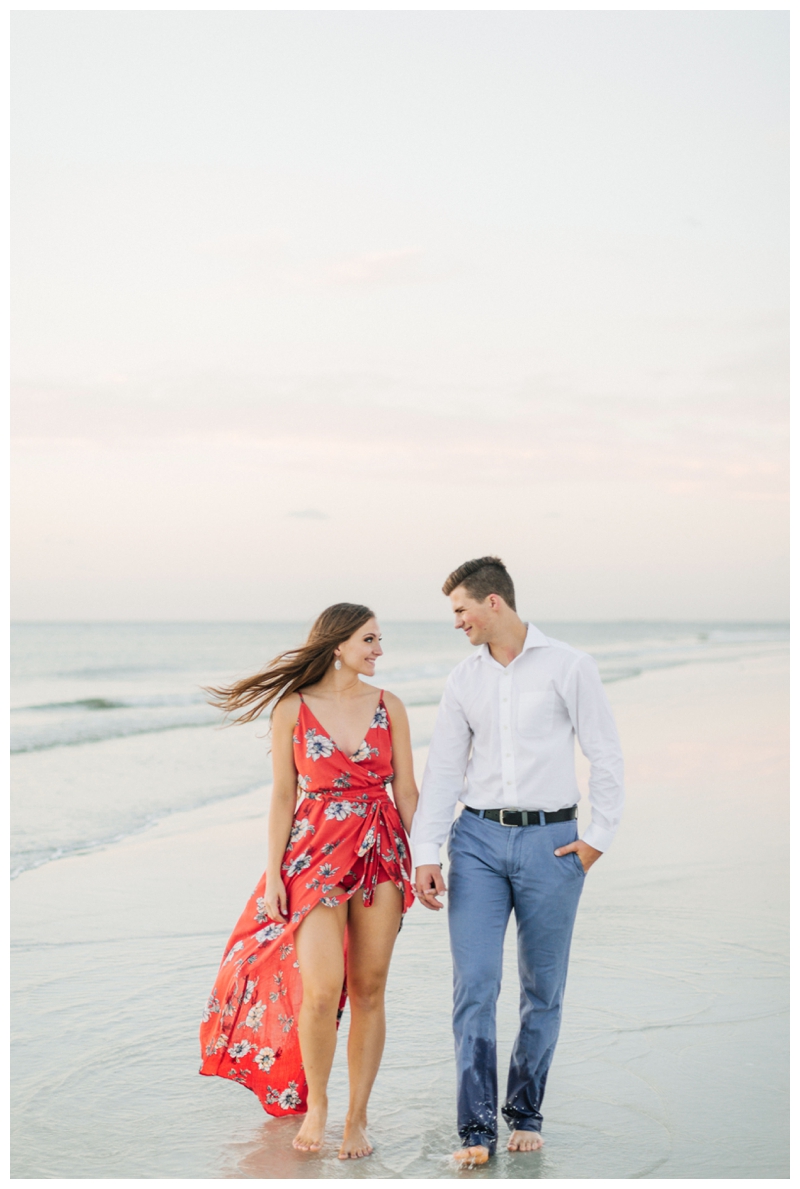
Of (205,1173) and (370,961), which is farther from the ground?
(370,961)

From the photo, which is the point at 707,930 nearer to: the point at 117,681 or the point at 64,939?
the point at 64,939

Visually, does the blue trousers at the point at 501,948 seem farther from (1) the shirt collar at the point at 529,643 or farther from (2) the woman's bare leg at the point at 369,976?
(1) the shirt collar at the point at 529,643

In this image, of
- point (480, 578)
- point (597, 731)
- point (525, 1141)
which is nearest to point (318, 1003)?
point (525, 1141)

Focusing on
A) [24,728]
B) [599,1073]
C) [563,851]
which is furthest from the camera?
[24,728]

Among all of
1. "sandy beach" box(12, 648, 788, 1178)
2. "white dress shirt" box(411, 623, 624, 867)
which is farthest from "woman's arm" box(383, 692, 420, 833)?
"sandy beach" box(12, 648, 788, 1178)

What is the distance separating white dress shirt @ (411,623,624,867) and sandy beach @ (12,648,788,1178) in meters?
1.07

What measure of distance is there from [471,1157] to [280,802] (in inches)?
53.4

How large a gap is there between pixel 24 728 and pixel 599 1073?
1484 cm

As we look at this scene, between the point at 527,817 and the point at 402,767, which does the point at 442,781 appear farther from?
the point at 527,817

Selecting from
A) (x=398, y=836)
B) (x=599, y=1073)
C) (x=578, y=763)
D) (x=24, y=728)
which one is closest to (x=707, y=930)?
(x=599, y=1073)

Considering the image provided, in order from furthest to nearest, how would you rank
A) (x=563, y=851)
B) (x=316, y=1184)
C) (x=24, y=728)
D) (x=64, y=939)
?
(x=24, y=728)
(x=64, y=939)
(x=563, y=851)
(x=316, y=1184)

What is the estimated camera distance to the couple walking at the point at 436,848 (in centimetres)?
381

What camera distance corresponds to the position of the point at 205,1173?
3.65 meters

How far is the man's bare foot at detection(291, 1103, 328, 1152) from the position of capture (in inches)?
149
